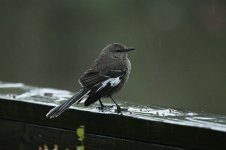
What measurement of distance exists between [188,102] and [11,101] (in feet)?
28.1

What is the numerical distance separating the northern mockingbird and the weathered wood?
146 millimetres

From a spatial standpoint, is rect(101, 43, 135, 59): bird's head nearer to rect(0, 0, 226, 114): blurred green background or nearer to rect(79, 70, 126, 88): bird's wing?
rect(79, 70, 126, 88): bird's wing

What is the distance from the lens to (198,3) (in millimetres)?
13344

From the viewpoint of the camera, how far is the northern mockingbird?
187 inches

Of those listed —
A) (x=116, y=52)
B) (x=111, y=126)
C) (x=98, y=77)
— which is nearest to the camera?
(x=111, y=126)

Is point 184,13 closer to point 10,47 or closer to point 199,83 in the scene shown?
point 199,83

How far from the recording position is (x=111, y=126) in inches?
166

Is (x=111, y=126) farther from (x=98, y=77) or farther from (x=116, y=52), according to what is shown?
Answer: (x=116, y=52)

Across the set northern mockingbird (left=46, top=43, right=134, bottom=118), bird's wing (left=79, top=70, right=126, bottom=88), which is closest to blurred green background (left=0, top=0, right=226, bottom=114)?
northern mockingbird (left=46, top=43, right=134, bottom=118)

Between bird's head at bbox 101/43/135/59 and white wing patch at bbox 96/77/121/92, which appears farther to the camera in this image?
bird's head at bbox 101/43/135/59

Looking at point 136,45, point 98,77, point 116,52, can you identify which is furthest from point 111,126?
point 136,45

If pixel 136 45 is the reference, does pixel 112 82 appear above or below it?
below

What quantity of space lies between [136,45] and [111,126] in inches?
379

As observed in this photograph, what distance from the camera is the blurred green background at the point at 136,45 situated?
13.4m
